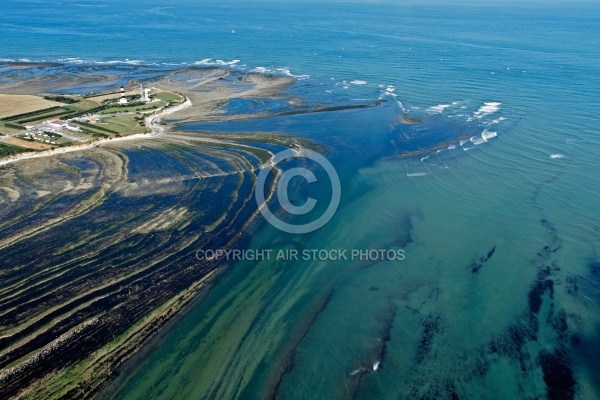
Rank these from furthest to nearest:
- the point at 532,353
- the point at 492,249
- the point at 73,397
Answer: the point at 492,249 → the point at 532,353 → the point at 73,397

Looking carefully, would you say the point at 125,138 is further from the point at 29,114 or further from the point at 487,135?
the point at 487,135

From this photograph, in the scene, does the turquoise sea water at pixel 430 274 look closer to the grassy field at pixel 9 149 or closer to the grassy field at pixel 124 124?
the grassy field at pixel 124 124

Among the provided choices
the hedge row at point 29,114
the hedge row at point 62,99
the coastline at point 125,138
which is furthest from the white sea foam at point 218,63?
the hedge row at point 29,114

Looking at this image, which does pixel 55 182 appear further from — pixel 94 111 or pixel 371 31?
pixel 371 31

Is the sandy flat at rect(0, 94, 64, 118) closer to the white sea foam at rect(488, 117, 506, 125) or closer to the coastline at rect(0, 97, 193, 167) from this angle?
the coastline at rect(0, 97, 193, 167)

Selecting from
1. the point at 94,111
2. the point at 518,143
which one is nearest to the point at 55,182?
the point at 94,111

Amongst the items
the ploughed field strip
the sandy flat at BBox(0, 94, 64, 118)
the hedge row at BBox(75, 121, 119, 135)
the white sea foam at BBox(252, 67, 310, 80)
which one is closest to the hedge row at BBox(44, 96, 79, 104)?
the sandy flat at BBox(0, 94, 64, 118)
